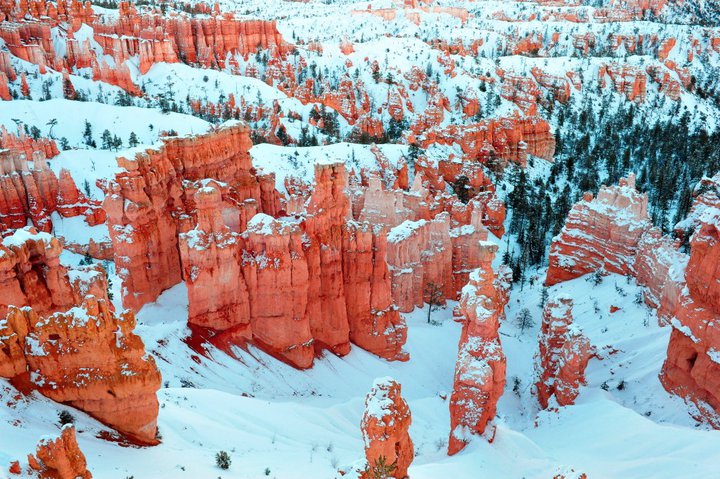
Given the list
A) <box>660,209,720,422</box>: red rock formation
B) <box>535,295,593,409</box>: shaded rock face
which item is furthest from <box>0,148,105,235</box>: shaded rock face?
<box>660,209,720,422</box>: red rock formation

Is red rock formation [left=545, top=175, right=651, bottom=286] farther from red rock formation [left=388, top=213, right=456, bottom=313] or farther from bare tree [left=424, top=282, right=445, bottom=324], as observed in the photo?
bare tree [left=424, top=282, right=445, bottom=324]

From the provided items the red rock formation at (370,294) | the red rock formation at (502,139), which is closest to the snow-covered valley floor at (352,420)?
the red rock formation at (370,294)

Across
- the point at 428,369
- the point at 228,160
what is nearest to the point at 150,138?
the point at 228,160

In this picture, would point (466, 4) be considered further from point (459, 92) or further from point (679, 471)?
point (679, 471)

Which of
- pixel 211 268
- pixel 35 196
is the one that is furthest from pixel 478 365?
pixel 35 196

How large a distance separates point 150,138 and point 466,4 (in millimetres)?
127335

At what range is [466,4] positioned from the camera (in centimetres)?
15650

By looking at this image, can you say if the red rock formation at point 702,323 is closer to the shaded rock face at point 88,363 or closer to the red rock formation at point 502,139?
the shaded rock face at point 88,363

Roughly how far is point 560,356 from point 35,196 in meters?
33.4

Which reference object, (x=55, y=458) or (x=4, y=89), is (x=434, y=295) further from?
(x=4, y=89)

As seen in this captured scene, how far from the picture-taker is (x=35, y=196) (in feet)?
117

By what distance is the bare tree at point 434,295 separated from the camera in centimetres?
2941

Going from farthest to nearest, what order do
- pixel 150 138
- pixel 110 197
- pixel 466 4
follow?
pixel 466 4 → pixel 150 138 → pixel 110 197

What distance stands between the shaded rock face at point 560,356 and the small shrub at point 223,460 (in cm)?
1255
